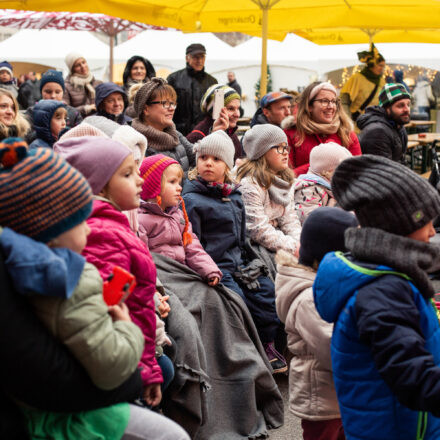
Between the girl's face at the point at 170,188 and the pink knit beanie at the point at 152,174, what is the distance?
0.10ft

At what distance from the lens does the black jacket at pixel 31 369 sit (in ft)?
5.08

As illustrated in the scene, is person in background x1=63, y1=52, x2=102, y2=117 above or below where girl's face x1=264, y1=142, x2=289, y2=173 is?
above

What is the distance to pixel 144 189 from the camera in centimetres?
367

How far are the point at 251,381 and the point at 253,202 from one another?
4.60 ft

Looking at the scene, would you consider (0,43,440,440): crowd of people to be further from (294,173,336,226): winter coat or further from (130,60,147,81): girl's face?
(130,60,147,81): girl's face

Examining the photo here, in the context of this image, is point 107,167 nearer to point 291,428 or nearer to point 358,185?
point 358,185

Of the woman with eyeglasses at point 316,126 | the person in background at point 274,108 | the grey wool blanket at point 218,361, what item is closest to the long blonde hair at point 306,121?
the woman with eyeglasses at point 316,126

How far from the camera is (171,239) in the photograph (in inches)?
146

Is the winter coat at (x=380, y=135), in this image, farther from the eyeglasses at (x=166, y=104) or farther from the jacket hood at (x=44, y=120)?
the jacket hood at (x=44, y=120)

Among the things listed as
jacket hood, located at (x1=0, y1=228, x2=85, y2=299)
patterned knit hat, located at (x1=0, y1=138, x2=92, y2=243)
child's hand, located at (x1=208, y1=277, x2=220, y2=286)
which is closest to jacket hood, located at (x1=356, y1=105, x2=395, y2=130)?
child's hand, located at (x1=208, y1=277, x2=220, y2=286)

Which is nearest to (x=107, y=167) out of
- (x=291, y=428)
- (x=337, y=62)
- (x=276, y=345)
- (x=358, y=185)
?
(x=358, y=185)

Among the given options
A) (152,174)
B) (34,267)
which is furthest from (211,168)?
(34,267)

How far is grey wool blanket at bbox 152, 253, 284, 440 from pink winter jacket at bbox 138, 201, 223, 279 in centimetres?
7

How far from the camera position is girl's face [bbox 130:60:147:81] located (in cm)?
776
